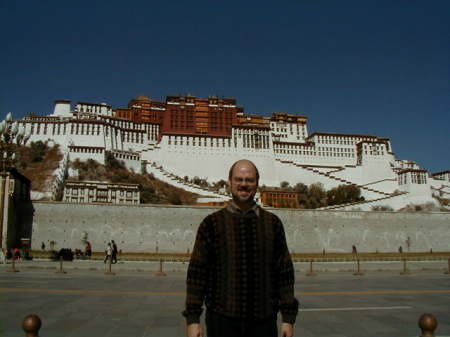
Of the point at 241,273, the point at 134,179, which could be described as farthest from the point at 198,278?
the point at 134,179

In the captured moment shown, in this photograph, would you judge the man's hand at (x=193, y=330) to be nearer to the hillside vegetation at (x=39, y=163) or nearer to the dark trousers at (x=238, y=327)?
the dark trousers at (x=238, y=327)

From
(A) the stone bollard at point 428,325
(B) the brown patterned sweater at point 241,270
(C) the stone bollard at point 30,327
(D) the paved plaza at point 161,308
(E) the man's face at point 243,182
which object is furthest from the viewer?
(D) the paved plaza at point 161,308

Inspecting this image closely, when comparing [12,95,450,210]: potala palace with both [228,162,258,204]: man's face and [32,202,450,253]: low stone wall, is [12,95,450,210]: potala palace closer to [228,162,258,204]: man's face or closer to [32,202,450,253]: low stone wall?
[32,202,450,253]: low stone wall

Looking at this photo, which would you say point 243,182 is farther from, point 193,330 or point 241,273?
point 193,330

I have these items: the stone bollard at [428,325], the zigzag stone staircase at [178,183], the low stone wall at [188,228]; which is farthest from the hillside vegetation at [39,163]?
the stone bollard at [428,325]

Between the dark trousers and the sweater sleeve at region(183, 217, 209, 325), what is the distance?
0.17m

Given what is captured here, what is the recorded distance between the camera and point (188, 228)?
3738cm

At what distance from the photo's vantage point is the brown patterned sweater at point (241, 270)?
3.22m

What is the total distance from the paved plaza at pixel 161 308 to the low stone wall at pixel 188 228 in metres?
22.6

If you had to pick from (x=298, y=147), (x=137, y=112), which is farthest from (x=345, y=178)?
(x=137, y=112)

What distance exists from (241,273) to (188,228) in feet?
114

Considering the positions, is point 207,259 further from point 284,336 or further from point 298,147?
point 298,147

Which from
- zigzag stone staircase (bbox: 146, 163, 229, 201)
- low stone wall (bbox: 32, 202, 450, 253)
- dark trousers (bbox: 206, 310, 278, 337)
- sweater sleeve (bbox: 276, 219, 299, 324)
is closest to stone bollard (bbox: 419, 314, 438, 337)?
sweater sleeve (bbox: 276, 219, 299, 324)

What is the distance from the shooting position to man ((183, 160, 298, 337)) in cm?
320
